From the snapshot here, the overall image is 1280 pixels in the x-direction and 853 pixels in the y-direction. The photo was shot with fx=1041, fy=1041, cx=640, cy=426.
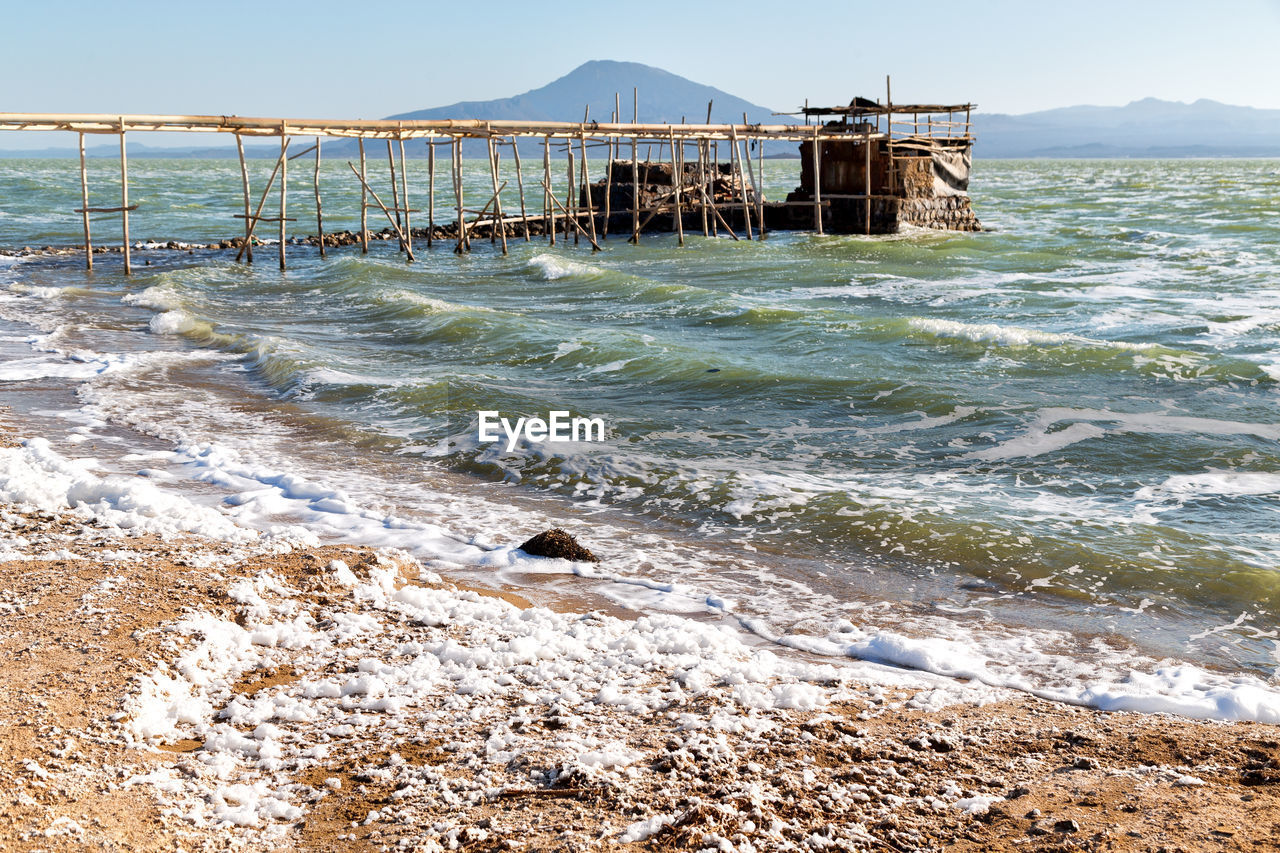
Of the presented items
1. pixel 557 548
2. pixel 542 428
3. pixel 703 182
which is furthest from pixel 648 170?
pixel 557 548

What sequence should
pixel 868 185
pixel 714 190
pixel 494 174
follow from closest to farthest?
pixel 494 174, pixel 868 185, pixel 714 190

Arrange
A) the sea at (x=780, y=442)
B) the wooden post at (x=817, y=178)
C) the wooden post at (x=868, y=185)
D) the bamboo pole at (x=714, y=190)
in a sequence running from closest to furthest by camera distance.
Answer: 1. the sea at (x=780, y=442)
2. the wooden post at (x=868, y=185)
3. the wooden post at (x=817, y=178)
4. the bamboo pole at (x=714, y=190)

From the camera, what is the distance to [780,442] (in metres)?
10.1

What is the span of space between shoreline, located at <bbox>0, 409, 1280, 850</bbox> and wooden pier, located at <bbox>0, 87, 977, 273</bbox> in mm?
18317

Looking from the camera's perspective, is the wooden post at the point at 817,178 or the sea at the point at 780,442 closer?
the sea at the point at 780,442

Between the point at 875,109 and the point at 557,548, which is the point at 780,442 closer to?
the point at 557,548

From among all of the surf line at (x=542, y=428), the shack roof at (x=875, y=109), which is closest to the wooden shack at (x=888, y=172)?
the shack roof at (x=875, y=109)

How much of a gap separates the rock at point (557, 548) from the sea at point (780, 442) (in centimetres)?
10

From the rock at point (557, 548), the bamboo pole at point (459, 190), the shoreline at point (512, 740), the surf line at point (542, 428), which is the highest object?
the bamboo pole at point (459, 190)

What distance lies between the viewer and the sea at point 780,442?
6.14 metres

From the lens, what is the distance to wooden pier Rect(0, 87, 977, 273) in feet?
76.1

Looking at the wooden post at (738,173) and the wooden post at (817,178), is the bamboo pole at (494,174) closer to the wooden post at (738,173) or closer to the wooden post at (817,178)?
the wooden post at (738,173)

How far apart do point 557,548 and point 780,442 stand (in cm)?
387

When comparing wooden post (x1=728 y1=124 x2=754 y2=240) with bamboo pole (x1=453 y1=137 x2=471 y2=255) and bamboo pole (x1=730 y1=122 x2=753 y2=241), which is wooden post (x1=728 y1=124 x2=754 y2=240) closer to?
bamboo pole (x1=730 y1=122 x2=753 y2=241)
